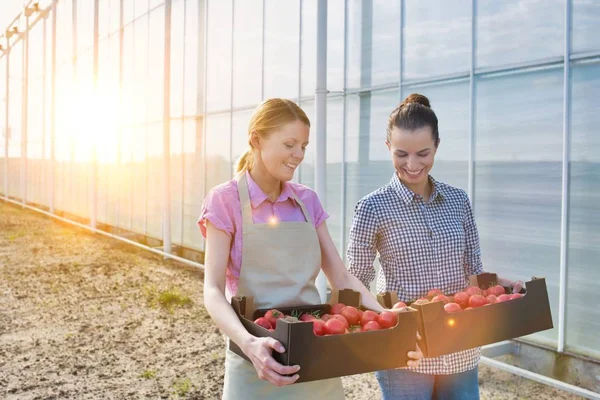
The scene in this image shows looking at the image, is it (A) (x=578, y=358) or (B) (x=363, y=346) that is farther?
(A) (x=578, y=358)

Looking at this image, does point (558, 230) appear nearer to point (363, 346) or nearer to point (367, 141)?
point (367, 141)

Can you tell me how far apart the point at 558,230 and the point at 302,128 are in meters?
3.24

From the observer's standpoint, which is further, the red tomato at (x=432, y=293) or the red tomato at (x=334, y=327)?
the red tomato at (x=432, y=293)

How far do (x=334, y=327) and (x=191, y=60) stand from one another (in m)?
9.06

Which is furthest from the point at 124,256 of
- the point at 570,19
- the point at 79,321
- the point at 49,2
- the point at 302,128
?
the point at 49,2

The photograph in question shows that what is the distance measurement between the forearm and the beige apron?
0.49ft

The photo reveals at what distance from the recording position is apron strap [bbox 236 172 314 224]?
1.84m

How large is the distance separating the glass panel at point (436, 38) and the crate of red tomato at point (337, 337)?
384cm

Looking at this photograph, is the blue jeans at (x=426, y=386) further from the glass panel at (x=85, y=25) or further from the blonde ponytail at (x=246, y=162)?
the glass panel at (x=85, y=25)

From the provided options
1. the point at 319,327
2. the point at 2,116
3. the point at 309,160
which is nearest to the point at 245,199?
the point at 319,327

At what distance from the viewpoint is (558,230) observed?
446 centimetres

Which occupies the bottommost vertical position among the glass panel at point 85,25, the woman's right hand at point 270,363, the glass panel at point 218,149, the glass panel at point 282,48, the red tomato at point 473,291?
the woman's right hand at point 270,363

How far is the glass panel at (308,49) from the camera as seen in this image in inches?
271

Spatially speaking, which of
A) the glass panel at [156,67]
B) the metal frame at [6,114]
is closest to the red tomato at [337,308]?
the glass panel at [156,67]
